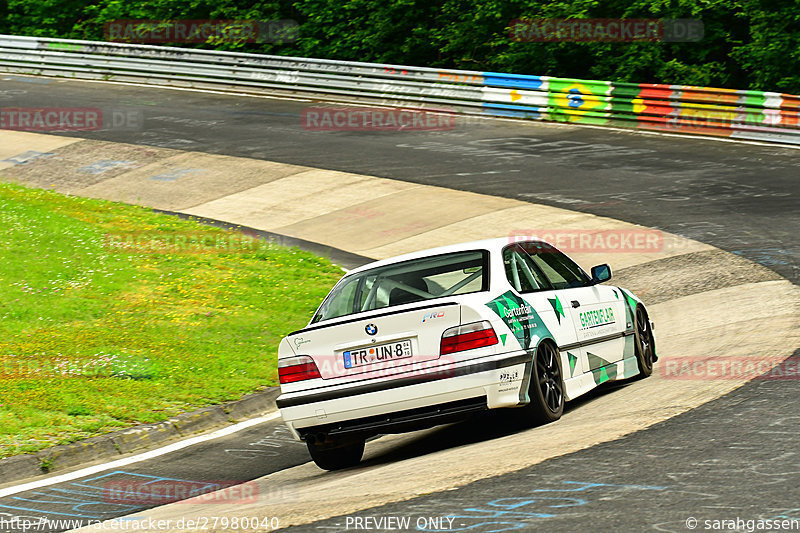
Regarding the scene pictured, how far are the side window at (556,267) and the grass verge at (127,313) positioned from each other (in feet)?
10.9

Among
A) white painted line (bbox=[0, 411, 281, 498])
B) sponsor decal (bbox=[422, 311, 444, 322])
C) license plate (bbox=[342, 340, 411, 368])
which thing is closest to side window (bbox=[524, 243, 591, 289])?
sponsor decal (bbox=[422, 311, 444, 322])

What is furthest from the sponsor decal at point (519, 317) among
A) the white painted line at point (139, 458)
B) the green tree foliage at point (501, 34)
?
the green tree foliage at point (501, 34)

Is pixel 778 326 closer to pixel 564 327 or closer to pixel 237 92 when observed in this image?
pixel 564 327

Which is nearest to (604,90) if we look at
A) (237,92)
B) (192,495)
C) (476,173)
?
(476,173)

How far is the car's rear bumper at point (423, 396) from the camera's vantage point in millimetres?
7199

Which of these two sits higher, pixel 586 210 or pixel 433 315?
pixel 433 315

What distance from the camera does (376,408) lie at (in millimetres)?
7293

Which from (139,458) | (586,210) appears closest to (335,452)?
(139,458)

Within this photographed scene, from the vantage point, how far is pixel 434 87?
2961 cm

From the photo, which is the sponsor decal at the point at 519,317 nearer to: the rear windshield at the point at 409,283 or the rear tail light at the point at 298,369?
the rear windshield at the point at 409,283

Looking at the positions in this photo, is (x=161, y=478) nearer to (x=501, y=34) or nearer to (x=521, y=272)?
(x=521, y=272)

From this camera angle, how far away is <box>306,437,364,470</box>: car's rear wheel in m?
7.76

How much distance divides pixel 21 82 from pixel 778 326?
3048 cm

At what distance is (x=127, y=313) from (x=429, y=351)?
691 centimetres
